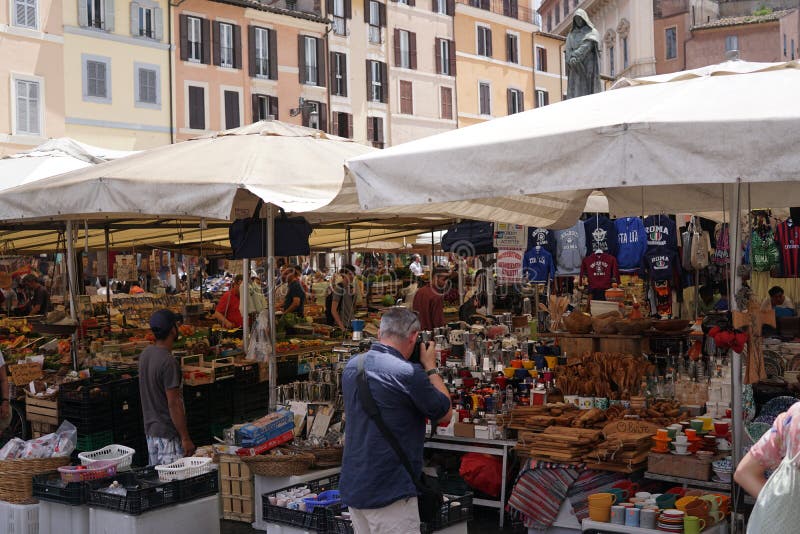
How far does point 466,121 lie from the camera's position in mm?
45594

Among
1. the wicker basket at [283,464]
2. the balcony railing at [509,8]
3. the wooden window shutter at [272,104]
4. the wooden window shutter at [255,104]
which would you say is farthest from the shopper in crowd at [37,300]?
the balcony railing at [509,8]

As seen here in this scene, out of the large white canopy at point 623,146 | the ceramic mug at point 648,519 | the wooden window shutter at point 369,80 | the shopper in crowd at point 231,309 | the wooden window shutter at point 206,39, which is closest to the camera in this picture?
the large white canopy at point 623,146

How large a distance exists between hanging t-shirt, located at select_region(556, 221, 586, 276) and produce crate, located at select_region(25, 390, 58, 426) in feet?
19.0

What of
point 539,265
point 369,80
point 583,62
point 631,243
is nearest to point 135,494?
point 539,265

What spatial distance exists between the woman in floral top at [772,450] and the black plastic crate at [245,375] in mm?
6737

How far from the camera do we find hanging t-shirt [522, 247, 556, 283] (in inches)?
435

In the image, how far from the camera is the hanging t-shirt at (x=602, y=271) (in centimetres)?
1065

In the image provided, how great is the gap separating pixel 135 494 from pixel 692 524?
3.21 metres

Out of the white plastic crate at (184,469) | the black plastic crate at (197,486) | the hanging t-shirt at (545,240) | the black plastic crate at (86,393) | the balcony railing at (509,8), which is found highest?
the balcony railing at (509,8)

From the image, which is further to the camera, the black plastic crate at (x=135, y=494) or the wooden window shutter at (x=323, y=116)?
the wooden window shutter at (x=323, y=116)

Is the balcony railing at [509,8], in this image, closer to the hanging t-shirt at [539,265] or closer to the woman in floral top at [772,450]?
the hanging t-shirt at [539,265]

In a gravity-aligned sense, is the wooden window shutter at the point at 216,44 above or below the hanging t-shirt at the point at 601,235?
above

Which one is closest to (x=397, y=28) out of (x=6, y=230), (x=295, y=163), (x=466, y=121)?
(x=466, y=121)

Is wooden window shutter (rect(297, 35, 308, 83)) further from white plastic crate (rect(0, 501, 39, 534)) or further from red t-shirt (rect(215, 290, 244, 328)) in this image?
white plastic crate (rect(0, 501, 39, 534))
